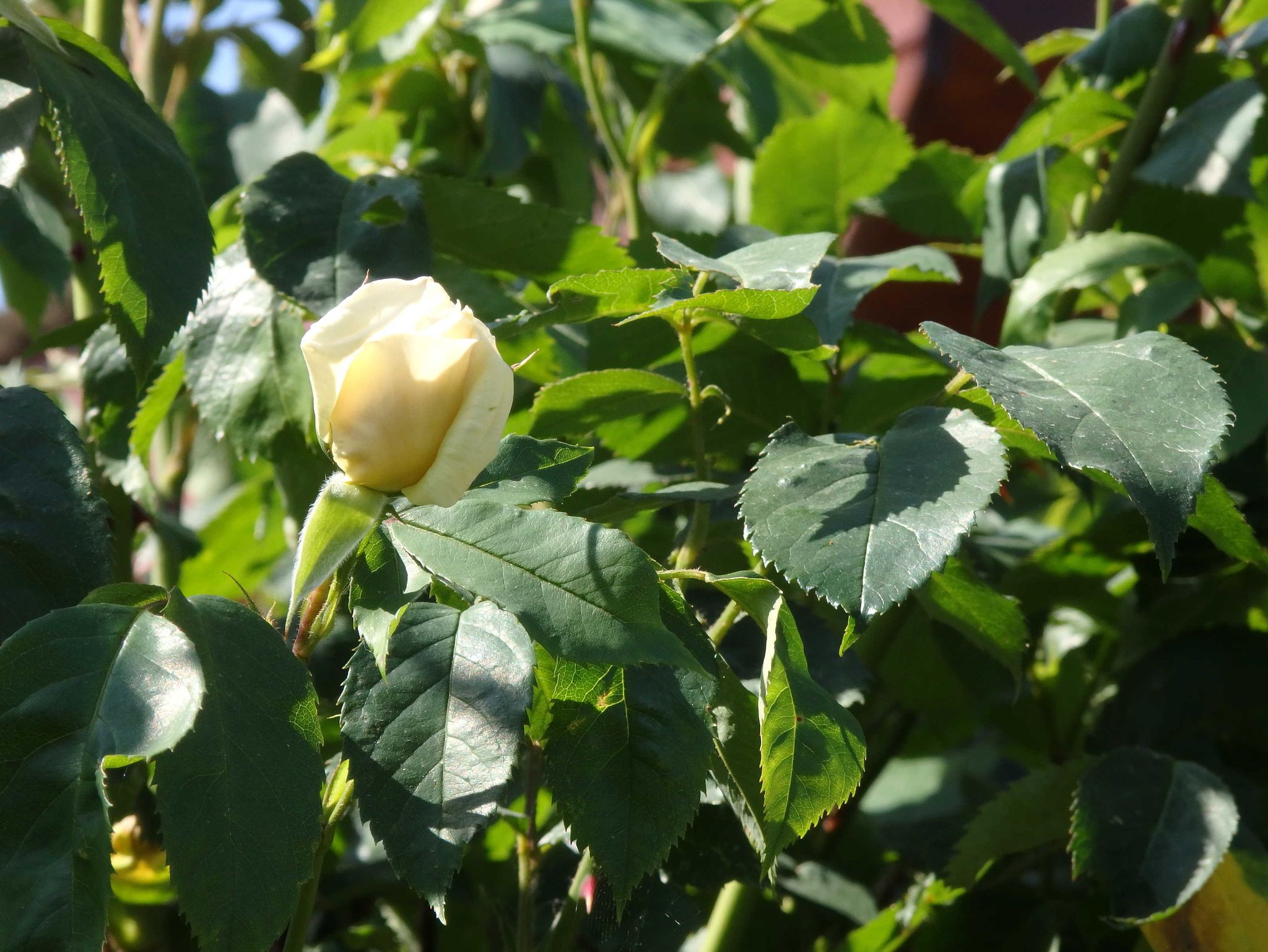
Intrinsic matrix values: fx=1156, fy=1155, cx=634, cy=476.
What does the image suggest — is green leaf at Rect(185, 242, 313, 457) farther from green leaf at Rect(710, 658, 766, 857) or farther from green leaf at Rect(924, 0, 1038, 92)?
green leaf at Rect(924, 0, 1038, 92)

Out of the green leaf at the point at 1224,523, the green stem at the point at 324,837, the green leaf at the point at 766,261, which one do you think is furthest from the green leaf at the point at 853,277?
the green stem at the point at 324,837

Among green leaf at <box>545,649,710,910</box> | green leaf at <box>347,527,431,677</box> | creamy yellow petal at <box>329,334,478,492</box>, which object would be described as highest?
creamy yellow petal at <box>329,334,478,492</box>

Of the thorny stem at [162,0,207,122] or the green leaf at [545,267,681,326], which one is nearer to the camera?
the green leaf at [545,267,681,326]

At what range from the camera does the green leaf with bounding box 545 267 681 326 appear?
39cm

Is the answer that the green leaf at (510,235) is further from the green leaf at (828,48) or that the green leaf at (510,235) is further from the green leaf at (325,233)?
the green leaf at (828,48)

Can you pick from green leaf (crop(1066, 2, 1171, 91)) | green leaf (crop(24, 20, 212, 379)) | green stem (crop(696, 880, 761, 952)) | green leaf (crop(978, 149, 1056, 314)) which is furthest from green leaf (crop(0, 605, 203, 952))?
green leaf (crop(1066, 2, 1171, 91))

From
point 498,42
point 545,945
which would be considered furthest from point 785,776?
point 498,42

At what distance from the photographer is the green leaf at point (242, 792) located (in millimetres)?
291

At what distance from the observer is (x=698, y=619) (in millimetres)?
362

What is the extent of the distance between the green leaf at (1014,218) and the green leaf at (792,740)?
0.36m

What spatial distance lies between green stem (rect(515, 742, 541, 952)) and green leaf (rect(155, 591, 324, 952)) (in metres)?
0.13

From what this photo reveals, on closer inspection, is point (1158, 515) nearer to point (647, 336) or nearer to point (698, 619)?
point (698, 619)

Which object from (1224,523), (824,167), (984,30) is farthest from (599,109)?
(1224,523)

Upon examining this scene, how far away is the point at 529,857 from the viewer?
0.43m
